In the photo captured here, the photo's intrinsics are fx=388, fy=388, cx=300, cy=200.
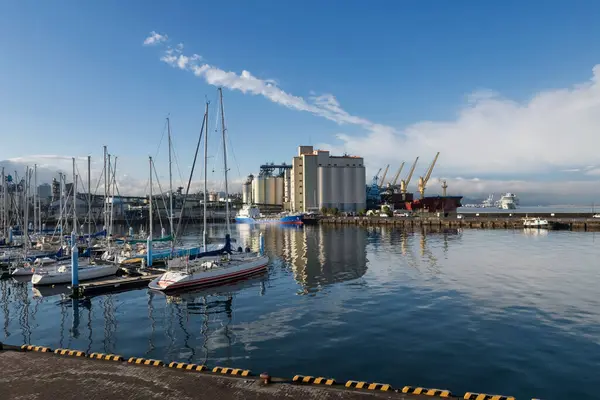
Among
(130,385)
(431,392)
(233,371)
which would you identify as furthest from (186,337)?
(431,392)

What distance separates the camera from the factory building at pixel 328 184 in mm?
195625

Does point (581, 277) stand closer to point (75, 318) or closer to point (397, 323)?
point (397, 323)

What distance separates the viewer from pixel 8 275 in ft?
138

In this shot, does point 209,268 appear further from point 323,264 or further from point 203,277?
point 323,264

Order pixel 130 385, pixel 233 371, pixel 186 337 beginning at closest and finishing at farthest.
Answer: pixel 130 385, pixel 233 371, pixel 186 337

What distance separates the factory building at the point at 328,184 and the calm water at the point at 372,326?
15610 centimetres

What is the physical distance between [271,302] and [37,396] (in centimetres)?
1720

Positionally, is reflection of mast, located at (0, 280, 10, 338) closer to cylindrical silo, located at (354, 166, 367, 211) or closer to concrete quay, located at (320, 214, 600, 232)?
concrete quay, located at (320, 214, 600, 232)

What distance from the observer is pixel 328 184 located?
19625cm

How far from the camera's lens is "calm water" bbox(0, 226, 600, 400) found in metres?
15.8

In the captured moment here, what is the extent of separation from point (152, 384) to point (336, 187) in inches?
7323

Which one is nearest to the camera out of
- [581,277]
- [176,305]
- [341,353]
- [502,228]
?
[341,353]

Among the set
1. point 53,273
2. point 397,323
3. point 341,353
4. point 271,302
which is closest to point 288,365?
point 341,353

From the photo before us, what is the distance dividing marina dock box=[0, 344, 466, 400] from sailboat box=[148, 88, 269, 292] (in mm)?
16644
